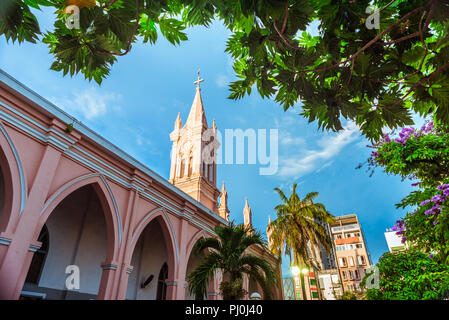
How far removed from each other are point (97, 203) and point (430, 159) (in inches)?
509

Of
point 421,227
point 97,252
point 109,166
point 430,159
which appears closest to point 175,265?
point 97,252

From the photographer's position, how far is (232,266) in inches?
388

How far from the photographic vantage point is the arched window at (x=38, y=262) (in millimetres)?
9326

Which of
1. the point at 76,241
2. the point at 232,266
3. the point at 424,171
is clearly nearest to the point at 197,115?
the point at 76,241

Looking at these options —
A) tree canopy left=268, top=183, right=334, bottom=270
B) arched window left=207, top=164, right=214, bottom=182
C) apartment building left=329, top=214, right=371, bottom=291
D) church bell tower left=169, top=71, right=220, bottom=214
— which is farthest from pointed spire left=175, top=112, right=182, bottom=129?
apartment building left=329, top=214, right=371, bottom=291

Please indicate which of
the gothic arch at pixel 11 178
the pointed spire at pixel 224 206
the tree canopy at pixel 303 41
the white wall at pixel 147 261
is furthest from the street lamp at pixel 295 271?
the tree canopy at pixel 303 41

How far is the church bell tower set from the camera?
2583cm

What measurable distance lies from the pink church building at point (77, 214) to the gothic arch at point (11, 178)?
2 cm

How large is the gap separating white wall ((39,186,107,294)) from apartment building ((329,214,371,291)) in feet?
132

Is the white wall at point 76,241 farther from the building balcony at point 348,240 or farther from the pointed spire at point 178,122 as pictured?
the building balcony at point 348,240

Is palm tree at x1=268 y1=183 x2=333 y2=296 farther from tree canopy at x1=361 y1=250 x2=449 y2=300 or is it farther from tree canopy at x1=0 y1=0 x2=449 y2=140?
tree canopy at x1=0 y1=0 x2=449 y2=140

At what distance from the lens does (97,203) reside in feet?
38.9
